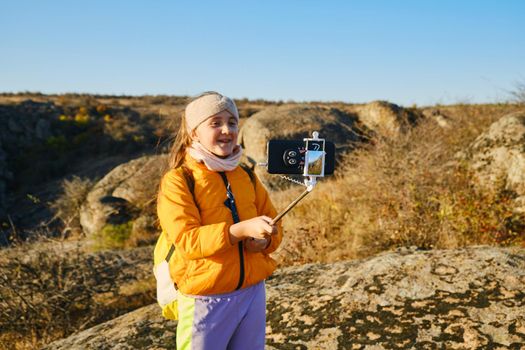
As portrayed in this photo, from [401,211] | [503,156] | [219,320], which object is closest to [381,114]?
[503,156]

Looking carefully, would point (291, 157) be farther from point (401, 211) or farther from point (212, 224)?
point (401, 211)

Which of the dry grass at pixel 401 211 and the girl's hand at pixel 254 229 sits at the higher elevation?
the girl's hand at pixel 254 229

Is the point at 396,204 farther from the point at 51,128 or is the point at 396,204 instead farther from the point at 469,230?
the point at 51,128

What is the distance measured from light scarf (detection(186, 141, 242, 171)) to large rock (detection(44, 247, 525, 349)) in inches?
53.9

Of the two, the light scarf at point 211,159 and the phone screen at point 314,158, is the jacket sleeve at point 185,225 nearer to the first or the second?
the light scarf at point 211,159

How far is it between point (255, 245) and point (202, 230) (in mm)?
282

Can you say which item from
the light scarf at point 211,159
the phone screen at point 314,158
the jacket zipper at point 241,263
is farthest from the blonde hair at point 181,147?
the phone screen at point 314,158

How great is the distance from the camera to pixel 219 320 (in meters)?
1.89

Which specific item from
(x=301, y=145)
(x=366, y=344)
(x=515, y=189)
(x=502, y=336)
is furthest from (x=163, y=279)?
(x=515, y=189)

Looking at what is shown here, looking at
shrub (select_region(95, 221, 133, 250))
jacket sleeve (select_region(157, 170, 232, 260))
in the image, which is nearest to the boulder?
shrub (select_region(95, 221, 133, 250))

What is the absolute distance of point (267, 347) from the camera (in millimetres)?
2672

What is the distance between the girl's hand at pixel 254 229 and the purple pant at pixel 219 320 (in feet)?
1.29

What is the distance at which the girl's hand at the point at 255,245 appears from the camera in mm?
1859

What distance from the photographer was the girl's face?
1.92 m
